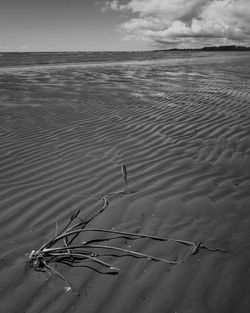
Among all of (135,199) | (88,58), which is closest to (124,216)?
(135,199)

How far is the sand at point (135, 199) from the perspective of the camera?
210cm

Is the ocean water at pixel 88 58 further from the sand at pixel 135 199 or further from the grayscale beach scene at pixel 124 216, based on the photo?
the grayscale beach scene at pixel 124 216

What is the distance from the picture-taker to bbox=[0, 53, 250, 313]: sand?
6.90 feet

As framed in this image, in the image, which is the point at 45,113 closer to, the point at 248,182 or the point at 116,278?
the point at 248,182

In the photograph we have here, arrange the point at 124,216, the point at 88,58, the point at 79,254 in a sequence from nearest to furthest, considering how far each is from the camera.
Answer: the point at 79,254, the point at 124,216, the point at 88,58

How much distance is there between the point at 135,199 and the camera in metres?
3.36

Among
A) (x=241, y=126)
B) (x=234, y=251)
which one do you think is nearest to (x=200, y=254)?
(x=234, y=251)

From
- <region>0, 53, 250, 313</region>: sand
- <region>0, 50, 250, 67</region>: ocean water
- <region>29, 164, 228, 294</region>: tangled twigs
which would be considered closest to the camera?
<region>0, 53, 250, 313</region>: sand

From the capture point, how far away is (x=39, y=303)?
6.66ft

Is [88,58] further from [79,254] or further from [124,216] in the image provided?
[79,254]

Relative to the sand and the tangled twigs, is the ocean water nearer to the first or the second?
the sand

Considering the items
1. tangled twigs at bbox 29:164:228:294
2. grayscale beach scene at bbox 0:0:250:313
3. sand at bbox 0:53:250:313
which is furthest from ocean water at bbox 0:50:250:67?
tangled twigs at bbox 29:164:228:294

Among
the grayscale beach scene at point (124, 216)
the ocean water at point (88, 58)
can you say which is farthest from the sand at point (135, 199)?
the ocean water at point (88, 58)

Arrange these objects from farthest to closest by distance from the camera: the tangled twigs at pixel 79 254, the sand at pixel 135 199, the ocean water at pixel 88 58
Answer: the ocean water at pixel 88 58 < the tangled twigs at pixel 79 254 < the sand at pixel 135 199
